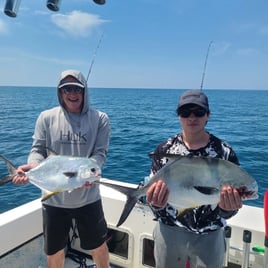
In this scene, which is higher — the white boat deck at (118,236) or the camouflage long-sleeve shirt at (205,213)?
the camouflage long-sleeve shirt at (205,213)

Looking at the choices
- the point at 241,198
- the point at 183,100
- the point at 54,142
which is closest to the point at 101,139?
the point at 54,142

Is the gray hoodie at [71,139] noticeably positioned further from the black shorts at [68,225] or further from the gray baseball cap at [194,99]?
the gray baseball cap at [194,99]

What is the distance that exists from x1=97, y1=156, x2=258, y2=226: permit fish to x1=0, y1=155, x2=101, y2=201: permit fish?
59 cm

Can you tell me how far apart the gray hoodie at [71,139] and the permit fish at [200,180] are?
99cm

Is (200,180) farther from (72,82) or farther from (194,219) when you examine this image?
(72,82)

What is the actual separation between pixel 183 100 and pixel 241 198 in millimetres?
709

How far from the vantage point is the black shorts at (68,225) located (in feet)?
8.87

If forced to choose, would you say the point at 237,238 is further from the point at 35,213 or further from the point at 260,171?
the point at 260,171

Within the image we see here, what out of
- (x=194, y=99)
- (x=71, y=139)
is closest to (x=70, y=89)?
(x=71, y=139)

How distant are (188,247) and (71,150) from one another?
1297mm

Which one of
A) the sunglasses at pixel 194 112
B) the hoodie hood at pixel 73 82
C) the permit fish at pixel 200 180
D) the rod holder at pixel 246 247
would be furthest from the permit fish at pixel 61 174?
the rod holder at pixel 246 247

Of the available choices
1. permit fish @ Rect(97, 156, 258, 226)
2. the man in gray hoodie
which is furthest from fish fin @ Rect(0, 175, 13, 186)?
permit fish @ Rect(97, 156, 258, 226)

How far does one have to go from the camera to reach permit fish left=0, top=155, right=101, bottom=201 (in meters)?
2.26

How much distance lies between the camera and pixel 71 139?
8.89 ft
